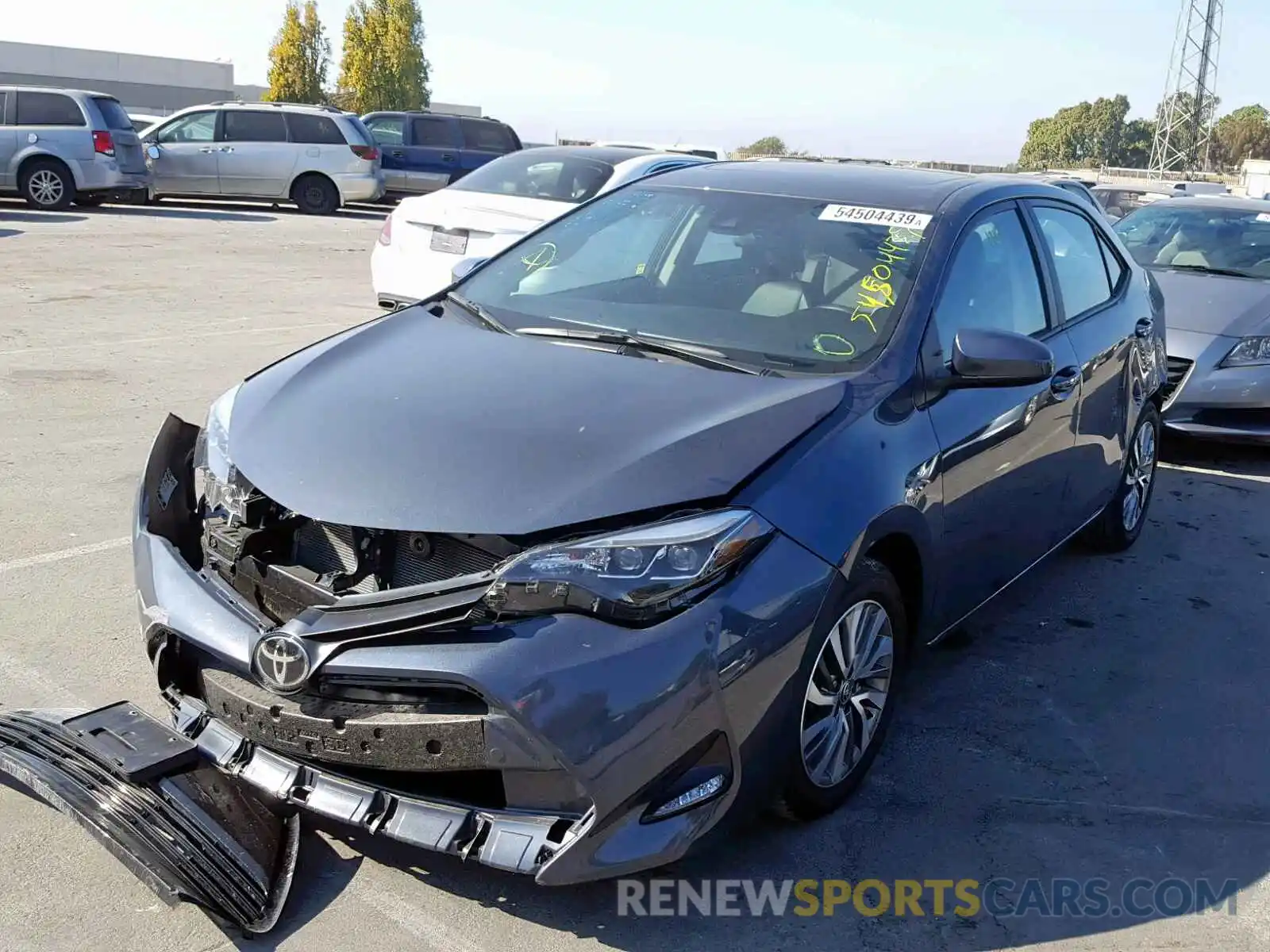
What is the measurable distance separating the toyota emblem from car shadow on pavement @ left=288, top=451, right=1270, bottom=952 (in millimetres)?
624

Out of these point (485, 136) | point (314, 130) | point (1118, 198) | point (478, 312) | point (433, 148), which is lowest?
point (478, 312)

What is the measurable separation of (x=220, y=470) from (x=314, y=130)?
19176 mm

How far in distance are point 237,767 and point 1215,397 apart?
20.9 feet

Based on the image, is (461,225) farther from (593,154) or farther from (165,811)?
(165,811)

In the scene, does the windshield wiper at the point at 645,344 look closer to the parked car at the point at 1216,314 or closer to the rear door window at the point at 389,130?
the parked car at the point at 1216,314

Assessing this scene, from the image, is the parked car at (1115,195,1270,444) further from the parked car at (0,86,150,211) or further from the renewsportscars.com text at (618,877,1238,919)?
the parked car at (0,86,150,211)

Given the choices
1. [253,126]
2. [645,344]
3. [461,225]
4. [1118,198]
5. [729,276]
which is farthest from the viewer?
[253,126]

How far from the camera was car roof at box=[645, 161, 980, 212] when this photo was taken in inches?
170

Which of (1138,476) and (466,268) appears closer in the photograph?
(466,268)

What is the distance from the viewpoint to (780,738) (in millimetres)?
3047

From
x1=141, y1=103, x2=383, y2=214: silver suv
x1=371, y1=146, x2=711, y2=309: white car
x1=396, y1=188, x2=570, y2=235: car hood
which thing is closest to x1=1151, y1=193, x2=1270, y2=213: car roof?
x1=371, y1=146, x2=711, y2=309: white car

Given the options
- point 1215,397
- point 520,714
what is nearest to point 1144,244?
point 1215,397

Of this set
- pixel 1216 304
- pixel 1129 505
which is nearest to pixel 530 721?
pixel 1129 505

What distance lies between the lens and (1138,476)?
19.6 ft
